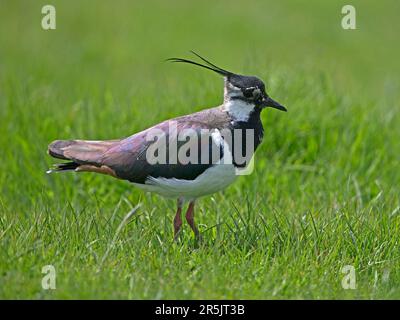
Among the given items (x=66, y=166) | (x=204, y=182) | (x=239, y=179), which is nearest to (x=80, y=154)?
(x=66, y=166)

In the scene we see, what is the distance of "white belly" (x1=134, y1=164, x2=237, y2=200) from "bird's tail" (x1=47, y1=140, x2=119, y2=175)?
36cm

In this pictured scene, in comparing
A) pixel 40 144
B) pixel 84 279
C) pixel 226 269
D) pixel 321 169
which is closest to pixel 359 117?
pixel 321 169

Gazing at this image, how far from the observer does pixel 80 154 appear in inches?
210

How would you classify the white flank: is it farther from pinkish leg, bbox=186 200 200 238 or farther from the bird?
pinkish leg, bbox=186 200 200 238

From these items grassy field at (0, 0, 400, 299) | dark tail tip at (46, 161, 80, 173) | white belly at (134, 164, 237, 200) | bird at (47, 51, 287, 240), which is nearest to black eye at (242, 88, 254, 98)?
bird at (47, 51, 287, 240)

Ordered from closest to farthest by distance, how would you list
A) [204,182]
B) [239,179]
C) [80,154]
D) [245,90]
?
[204,182]
[245,90]
[80,154]
[239,179]

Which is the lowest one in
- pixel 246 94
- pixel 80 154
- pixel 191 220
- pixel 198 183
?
pixel 191 220

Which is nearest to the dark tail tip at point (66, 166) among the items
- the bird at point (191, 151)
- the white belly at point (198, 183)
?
the bird at point (191, 151)

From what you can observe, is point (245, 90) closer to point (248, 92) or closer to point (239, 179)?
point (248, 92)

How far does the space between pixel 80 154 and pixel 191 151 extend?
776 mm

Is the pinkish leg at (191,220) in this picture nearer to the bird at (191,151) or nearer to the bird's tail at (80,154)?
the bird at (191,151)

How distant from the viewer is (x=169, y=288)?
447 cm
